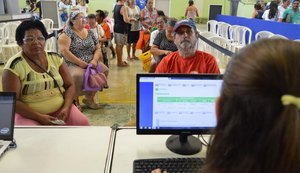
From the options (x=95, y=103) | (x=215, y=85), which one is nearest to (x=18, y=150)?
(x=215, y=85)

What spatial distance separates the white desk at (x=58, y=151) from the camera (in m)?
1.25

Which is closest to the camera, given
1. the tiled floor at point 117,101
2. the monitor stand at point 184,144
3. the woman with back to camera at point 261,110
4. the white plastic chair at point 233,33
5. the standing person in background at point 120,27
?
the woman with back to camera at point 261,110

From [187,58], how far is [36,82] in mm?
1102

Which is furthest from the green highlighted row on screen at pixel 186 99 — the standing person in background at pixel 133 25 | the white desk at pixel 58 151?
the standing person in background at pixel 133 25

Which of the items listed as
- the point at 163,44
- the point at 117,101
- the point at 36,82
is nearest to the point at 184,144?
the point at 36,82

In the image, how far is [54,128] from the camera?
5.26ft

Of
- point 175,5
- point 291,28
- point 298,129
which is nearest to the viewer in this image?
point 298,129

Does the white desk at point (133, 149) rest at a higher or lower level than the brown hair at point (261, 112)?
lower

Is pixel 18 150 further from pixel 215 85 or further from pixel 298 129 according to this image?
pixel 298 129

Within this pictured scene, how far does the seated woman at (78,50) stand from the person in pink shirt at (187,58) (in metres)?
1.39

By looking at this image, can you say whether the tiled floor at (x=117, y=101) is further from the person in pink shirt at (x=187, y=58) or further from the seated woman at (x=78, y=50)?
the person in pink shirt at (x=187, y=58)

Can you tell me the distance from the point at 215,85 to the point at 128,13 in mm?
5140

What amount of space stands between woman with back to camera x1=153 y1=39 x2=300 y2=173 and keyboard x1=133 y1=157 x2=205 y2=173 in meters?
0.62

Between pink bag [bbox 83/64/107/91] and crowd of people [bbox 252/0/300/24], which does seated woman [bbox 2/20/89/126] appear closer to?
pink bag [bbox 83/64/107/91]
